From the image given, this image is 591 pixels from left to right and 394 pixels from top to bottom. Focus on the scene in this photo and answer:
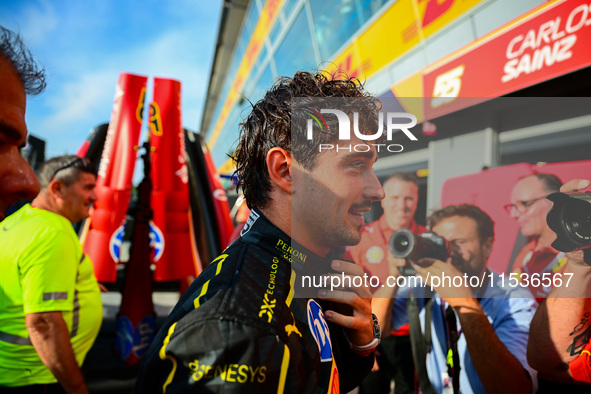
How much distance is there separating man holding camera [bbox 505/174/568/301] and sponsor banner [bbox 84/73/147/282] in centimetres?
312

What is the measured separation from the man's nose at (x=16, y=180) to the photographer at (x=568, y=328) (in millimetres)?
1687

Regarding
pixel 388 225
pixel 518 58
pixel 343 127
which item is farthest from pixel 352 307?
pixel 518 58

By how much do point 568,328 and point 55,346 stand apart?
217cm

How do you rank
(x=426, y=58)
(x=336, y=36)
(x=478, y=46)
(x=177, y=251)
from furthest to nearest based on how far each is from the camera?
(x=336, y=36)
(x=426, y=58)
(x=177, y=251)
(x=478, y=46)

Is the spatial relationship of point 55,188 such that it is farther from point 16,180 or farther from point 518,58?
point 518,58

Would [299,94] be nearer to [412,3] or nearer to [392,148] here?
[392,148]

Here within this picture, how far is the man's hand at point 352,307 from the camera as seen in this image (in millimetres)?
933

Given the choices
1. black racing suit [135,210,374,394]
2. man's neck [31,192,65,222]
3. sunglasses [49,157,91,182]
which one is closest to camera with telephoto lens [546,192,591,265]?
black racing suit [135,210,374,394]

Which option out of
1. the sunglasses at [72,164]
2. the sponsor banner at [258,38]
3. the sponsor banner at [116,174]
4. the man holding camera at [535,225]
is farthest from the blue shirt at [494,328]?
the sponsor banner at [258,38]

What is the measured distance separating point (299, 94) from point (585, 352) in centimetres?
141

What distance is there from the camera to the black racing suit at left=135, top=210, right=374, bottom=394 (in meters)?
0.64

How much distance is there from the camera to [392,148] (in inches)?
47.9

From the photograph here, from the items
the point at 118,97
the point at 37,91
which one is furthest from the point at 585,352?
the point at 118,97

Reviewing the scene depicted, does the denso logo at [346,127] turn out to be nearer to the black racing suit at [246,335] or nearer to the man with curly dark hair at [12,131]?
the black racing suit at [246,335]
